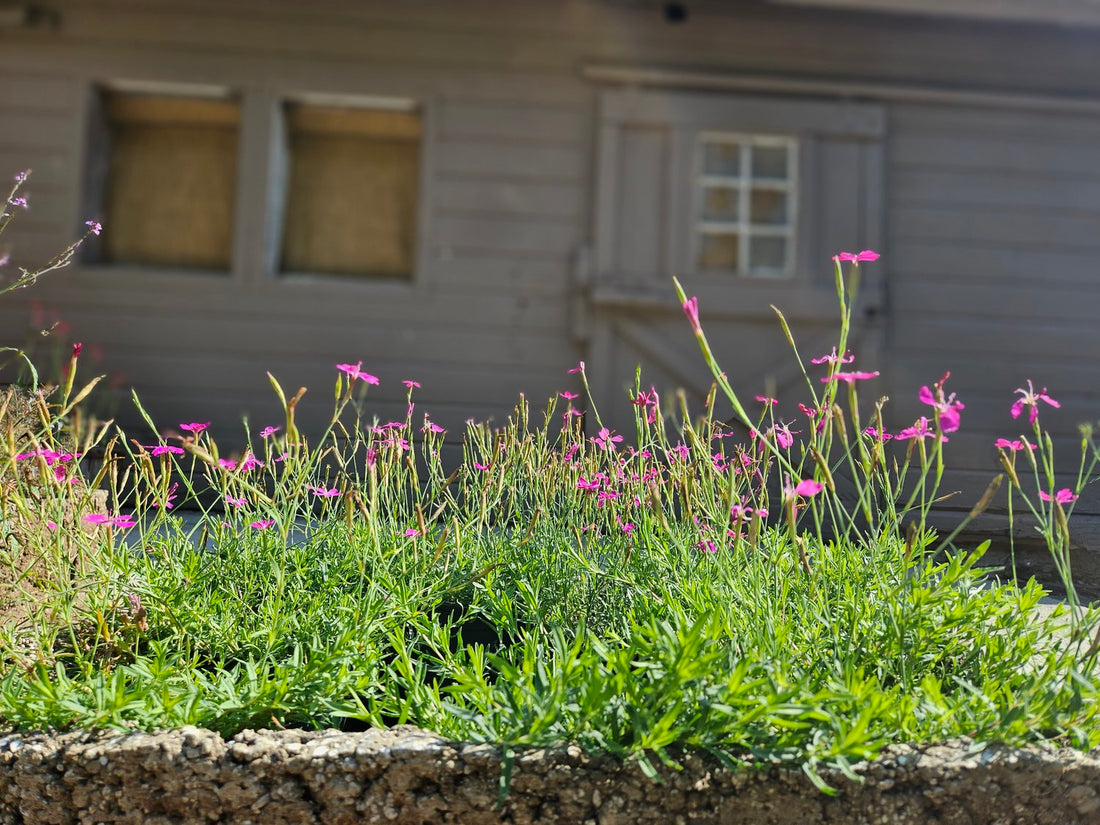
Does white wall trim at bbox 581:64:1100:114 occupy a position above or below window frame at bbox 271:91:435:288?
above

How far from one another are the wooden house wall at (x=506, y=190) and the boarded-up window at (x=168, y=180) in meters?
0.20

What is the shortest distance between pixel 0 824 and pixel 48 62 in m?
4.73

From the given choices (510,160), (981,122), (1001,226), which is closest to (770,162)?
(981,122)

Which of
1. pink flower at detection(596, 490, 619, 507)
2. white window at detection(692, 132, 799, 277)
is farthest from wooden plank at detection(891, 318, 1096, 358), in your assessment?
pink flower at detection(596, 490, 619, 507)

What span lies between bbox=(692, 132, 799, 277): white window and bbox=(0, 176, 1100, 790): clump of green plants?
124 inches

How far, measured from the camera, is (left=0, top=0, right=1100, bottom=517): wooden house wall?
5.12 meters

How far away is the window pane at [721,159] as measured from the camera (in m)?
5.40

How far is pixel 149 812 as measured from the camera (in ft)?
5.10

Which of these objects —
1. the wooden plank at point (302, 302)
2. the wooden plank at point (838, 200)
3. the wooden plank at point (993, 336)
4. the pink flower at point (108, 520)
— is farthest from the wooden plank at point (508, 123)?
the pink flower at point (108, 520)

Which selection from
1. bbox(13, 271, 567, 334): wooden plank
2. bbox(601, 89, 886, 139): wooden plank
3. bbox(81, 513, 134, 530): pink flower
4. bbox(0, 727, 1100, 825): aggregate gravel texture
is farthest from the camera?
bbox(601, 89, 886, 139): wooden plank

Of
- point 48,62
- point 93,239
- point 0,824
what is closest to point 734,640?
point 0,824

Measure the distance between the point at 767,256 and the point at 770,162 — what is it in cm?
54

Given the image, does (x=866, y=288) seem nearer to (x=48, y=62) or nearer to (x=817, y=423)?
(x=817, y=423)

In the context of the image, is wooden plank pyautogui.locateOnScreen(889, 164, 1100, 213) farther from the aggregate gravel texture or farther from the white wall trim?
the aggregate gravel texture
